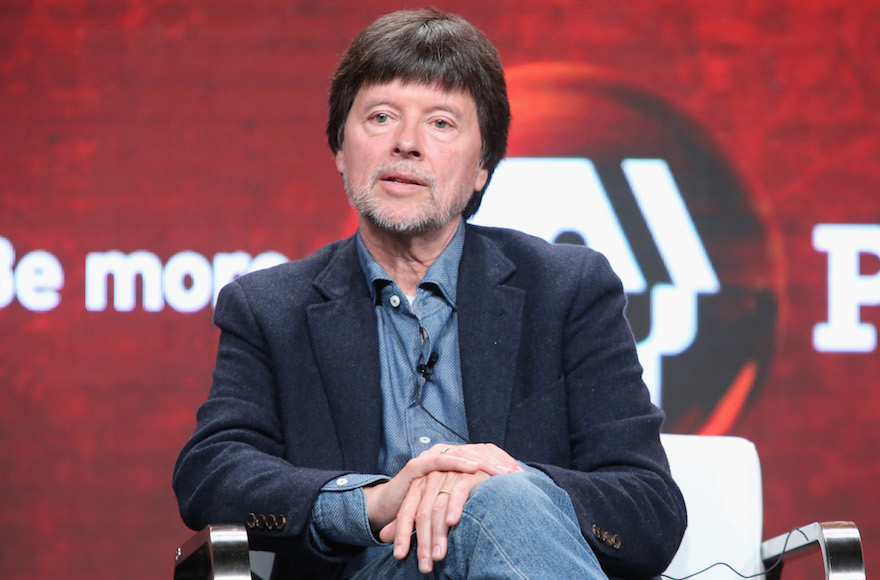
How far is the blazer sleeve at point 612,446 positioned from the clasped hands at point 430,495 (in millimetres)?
165

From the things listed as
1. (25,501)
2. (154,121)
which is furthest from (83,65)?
(25,501)

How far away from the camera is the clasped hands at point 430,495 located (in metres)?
1.45

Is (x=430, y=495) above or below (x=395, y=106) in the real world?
below

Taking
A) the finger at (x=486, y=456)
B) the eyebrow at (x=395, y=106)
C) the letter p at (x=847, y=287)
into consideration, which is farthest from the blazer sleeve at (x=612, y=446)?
the letter p at (x=847, y=287)

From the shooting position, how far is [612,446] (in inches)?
72.5

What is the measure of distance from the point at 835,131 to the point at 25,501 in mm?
2962

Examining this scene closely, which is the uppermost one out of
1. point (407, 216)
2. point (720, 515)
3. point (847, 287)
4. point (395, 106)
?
point (395, 106)

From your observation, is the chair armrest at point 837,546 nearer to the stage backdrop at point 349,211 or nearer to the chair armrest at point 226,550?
the chair armrest at point 226,550

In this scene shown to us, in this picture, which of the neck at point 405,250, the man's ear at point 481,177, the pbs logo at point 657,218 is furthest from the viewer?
the pbs logo at point 657,218

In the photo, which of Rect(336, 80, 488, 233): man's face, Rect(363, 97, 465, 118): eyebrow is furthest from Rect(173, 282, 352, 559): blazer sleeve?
Rect(363, 97, 465, 118): eyebrow

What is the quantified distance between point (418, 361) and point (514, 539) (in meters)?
0.69

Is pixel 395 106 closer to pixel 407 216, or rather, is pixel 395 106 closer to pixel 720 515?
pixel 407 216

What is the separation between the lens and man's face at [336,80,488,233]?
6.77 ft

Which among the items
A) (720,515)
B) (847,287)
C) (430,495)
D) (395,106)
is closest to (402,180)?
(395,106)
